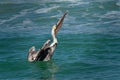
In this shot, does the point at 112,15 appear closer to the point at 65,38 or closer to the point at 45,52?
the point at 65,38

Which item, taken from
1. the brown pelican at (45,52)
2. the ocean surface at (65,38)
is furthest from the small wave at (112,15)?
the brown pelican at (45,52)

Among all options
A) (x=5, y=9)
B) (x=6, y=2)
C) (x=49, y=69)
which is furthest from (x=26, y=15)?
(x=49, y=69)

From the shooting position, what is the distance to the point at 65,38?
32.7 metres

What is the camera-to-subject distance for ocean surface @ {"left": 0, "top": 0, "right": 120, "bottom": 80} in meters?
25.0

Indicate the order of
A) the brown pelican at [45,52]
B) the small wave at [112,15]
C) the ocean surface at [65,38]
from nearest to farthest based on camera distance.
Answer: the ocean surface at [65,38], the brown pelican at [45,52], the small wave at [112,15]

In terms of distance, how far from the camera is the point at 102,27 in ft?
117

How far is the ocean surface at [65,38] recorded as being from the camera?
81.9 ft

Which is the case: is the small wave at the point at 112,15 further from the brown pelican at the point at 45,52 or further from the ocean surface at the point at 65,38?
the brown pelican at the point at 45,52

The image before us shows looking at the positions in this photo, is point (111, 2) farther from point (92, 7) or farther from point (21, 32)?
point (21, 32)

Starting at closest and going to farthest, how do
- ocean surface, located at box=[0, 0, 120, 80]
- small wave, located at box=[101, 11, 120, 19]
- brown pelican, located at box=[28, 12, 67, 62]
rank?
ocean surface, located at box=[0, 0, 120, 80] → brown pelican, located at box=[28, 12, 67, 62] → small wave, located at box=[101, 11, 120, 19]

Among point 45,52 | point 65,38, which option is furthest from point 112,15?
point 45,52

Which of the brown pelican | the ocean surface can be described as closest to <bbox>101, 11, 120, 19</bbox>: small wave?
the ocean surface

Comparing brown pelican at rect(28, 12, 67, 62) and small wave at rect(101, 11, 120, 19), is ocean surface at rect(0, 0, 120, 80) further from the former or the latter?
brown pelican at rect(28, 12, 67, 62)

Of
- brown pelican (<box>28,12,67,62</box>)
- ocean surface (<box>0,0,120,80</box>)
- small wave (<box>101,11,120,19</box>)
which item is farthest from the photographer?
small wave (<box>101,11,120,19</box>)
